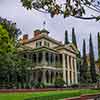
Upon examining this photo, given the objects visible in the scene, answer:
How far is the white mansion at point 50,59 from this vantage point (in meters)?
65.8

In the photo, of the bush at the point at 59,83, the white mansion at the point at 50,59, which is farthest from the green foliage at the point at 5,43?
the bush at the point at 59,83

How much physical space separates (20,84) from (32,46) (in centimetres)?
1804

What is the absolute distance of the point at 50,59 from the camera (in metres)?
67.9

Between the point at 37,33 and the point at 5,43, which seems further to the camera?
the point at 37,33

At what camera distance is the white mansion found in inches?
2591

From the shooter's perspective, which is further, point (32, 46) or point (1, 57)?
point (32, 46)

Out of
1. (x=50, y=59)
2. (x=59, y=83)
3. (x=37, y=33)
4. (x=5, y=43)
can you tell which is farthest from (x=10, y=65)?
(x=37, y=33)

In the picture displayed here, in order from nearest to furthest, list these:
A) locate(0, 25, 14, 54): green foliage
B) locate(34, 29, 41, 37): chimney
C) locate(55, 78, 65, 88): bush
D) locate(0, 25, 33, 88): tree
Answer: locate(0, 25, 33, 88): tree → locate(0, 25, 14, 54): green foliage → locate(55, 78, 65, 88): bush → locate(34, 29, 41, 37): chimney

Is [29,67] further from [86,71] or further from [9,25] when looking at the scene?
[86,71]

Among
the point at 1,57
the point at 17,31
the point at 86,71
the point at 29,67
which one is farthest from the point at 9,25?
the point at 86,71

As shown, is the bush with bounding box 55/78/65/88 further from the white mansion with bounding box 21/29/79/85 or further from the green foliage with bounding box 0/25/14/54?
the green foliage with bounding box 0/25/14/54

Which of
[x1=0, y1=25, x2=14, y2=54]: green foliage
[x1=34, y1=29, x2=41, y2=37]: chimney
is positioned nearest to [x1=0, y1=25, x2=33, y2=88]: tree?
[x1=0, y1=25, x2=14, y2=54]: green foliage

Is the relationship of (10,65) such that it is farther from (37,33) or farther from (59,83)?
(37,33)

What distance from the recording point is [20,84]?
5388 centimetres
